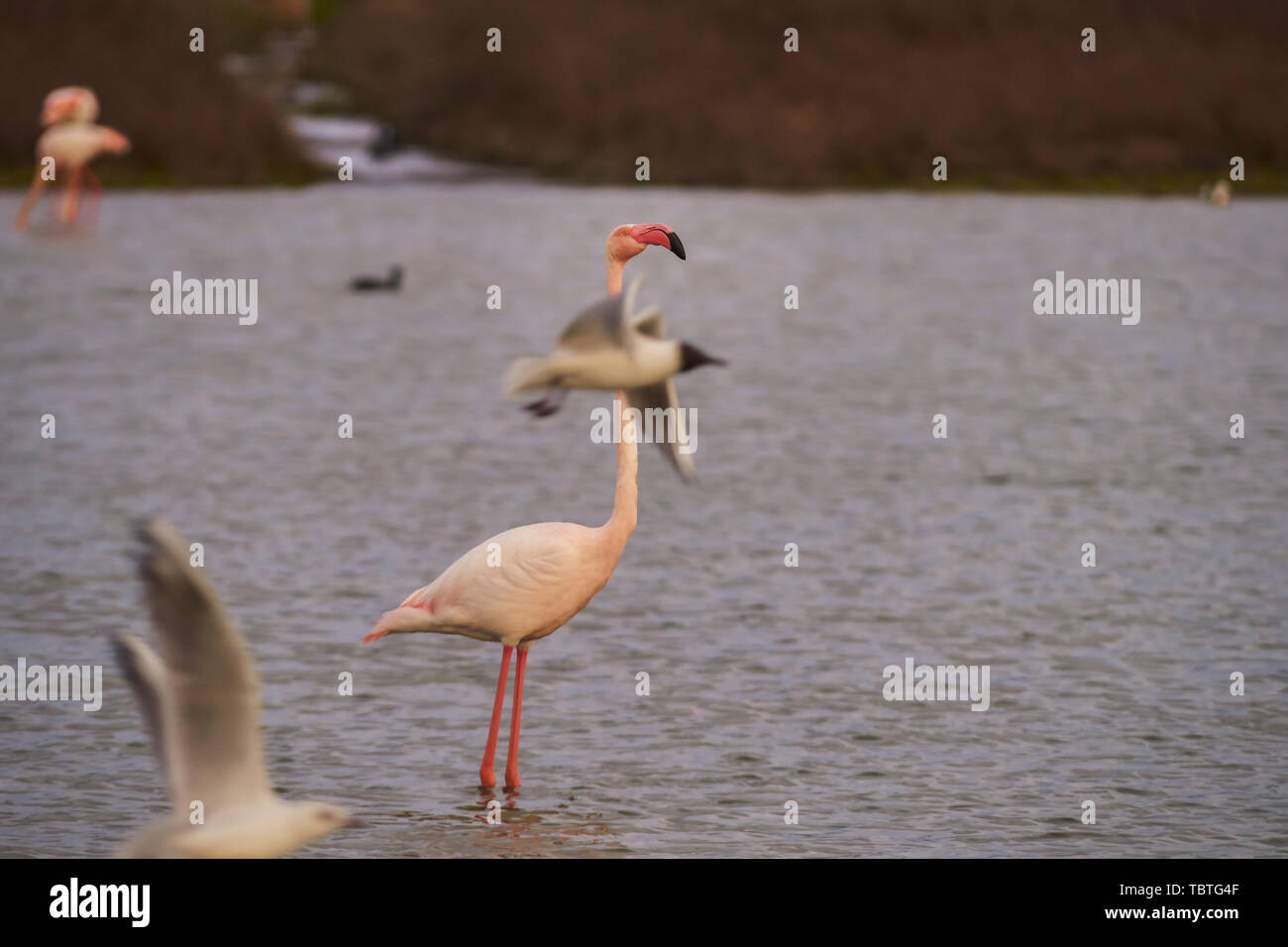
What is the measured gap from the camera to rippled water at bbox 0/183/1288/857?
9.65 metres

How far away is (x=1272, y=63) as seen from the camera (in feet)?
171

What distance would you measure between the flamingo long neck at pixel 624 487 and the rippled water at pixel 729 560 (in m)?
1.21

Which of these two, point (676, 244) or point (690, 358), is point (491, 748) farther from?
point (690, 358)

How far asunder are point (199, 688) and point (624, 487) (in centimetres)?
323

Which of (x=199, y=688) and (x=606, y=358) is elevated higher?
(x=606, y=358)

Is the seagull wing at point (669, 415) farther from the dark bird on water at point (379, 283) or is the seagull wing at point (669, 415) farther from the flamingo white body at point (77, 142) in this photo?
the flamingo white body at point (77, 142)

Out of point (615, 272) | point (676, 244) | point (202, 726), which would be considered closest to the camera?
point (202, 726)

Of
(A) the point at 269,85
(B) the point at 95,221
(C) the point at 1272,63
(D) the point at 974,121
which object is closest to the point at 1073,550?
(B) the point at 95,221

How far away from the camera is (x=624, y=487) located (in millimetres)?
9156

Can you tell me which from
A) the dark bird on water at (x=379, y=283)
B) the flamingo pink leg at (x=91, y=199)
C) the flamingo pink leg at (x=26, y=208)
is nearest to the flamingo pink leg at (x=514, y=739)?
the dark bird on water at (x=379, y=283)

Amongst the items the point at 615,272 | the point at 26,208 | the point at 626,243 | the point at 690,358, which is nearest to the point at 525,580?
the point at 615,272

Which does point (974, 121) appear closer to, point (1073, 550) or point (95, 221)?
point (95, 221)

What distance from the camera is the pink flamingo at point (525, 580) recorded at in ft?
30.3
